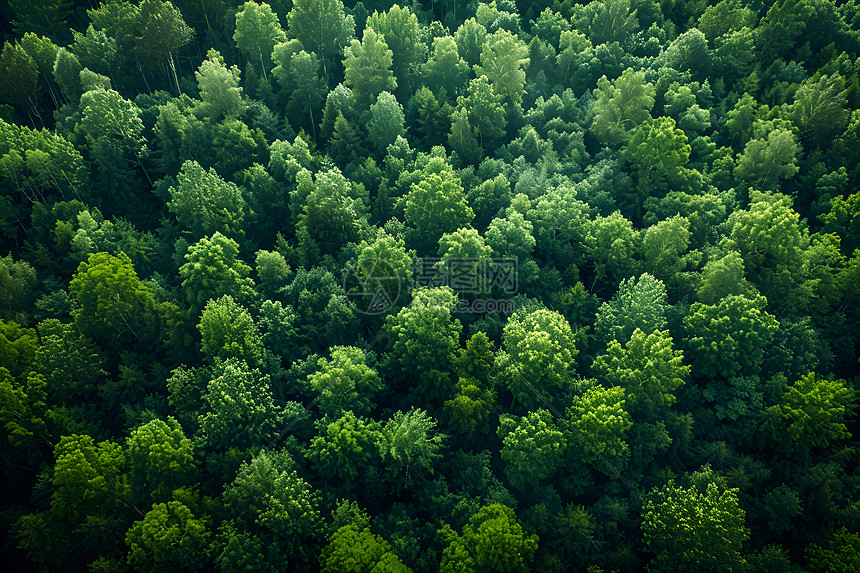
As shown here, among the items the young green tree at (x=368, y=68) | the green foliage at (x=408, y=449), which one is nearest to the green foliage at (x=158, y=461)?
the green foliage at (x=408, y=449)

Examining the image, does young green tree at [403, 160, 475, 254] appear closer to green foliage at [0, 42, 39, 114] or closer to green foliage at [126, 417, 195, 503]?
green foliage at [126, 417, 195, 503]

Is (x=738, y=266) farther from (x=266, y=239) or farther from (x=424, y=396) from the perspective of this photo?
(x=266, y=239)

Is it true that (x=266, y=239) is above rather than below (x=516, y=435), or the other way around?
above

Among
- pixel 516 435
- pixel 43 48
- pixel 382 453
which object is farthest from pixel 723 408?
pixel 43 48

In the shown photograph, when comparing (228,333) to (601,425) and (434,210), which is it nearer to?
(434,210)

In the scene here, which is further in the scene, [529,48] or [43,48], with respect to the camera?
[529,48]

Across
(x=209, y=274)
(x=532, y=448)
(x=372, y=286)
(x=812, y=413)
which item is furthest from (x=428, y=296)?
(x=812, y=413)

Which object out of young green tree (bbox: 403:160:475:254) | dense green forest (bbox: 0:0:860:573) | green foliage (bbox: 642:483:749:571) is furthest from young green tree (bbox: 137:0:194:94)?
green foliage (bbox: 642:483:749:571)
